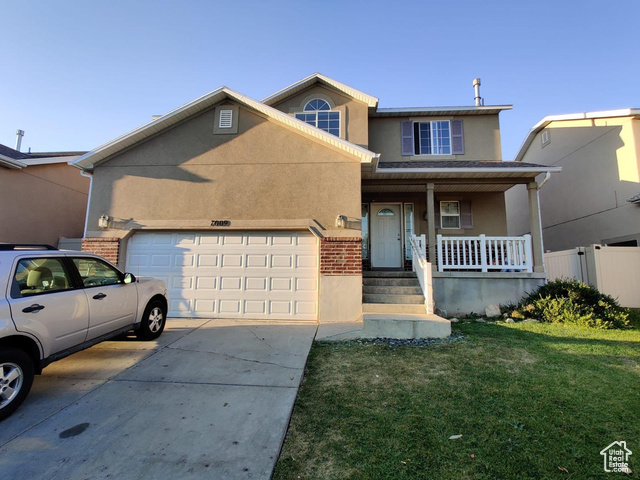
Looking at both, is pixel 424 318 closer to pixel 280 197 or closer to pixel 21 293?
pixel 280 197

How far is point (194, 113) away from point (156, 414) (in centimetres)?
743

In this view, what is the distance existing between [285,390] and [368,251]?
7.42m

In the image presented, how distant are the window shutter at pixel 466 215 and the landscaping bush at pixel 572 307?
11.6ft

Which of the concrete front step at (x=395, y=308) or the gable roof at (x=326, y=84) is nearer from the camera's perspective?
the concrete front step at (x=395, y=308)

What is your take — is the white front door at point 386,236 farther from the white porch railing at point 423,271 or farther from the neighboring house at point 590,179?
the neighboring house at point 590,179

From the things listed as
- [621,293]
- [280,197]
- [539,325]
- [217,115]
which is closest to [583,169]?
[621,293]

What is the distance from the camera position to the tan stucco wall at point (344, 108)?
1045 centimetres

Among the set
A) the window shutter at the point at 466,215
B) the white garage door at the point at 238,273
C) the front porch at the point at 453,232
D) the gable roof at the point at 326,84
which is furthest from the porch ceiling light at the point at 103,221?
the window shutter at the point at 466,215

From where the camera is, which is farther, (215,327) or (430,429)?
(215,327)

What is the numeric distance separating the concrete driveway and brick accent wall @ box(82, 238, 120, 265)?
3.16 m

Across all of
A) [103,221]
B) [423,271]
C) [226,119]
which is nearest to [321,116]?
[226,119]

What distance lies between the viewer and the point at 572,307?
7.13 m

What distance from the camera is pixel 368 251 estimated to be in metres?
10.7

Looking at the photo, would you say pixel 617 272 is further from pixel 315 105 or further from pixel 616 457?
pixel 315 105
